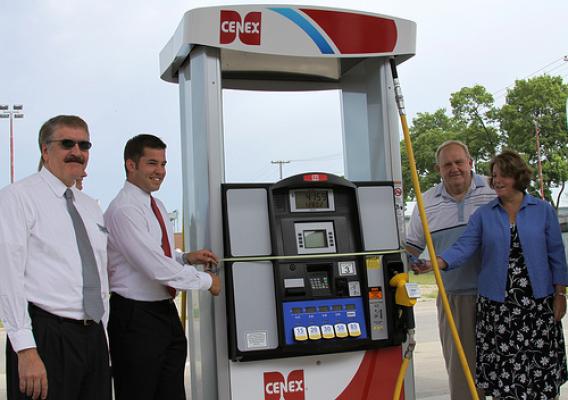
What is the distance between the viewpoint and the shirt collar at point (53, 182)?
2.68m

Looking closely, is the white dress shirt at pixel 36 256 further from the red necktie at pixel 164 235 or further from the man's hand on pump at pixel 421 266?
the man's hand on pump at pixel 421 266

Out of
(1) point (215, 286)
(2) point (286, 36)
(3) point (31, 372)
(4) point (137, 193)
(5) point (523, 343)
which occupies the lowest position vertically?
(5) point (523, 343)

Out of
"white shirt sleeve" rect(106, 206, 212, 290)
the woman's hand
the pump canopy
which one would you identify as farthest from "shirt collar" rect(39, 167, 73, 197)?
the woman's hand

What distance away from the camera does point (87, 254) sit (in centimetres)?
268

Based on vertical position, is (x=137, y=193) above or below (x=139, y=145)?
below

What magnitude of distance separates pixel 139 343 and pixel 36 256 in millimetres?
733

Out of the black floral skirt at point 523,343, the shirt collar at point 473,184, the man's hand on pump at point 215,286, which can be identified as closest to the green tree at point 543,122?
the shirt collar at point 473,184

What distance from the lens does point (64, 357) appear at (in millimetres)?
2547

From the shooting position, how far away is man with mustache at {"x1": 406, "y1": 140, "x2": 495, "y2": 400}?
399cm

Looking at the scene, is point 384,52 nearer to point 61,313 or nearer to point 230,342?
point 230,342

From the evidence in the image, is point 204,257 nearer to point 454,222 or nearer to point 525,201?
point 454,222

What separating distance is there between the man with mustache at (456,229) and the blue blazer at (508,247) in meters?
0.26

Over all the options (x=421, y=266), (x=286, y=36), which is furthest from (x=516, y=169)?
(x=286, y=36)

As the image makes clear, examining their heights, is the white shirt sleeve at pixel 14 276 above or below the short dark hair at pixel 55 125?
below
